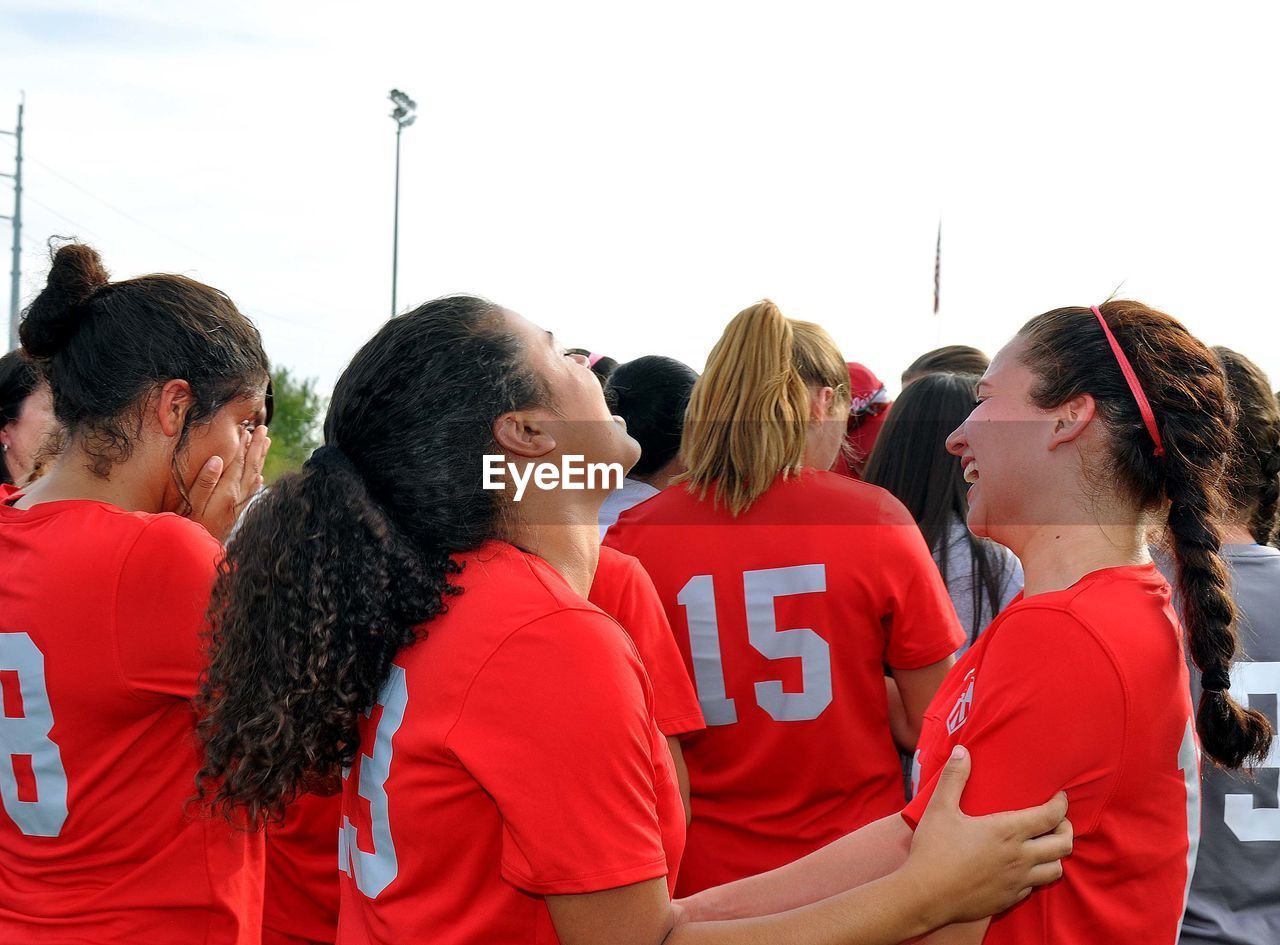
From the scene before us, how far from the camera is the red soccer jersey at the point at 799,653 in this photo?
3.07 metres

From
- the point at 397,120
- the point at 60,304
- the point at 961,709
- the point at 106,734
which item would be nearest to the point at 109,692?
the point at 106,734

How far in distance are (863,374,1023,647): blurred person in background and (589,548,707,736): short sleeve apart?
1.08m

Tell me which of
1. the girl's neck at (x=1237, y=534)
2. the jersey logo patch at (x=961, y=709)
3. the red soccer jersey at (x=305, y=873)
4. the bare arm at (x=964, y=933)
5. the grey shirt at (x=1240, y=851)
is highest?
the girl's neck at (x=1237, y=534)

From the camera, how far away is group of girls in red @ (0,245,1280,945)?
66.7 inches

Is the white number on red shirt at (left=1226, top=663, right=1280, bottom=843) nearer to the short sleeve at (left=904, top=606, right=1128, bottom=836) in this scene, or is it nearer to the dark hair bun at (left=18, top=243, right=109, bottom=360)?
the short sleeve at (left=904, top=606, right=1128, bottom=836)

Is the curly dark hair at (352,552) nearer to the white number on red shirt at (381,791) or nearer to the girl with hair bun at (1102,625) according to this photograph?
the white number on red shirt at (381,791)

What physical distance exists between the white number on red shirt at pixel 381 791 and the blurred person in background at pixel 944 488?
2.09 meters

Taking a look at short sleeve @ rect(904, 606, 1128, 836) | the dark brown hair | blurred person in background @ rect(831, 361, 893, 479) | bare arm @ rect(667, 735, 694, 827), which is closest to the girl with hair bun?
short sleeve @ rect(904, 606, 1128, 836)

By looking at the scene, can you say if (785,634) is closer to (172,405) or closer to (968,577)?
(968,577)

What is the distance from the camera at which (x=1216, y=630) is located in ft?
6.35

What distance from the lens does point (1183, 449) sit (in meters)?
1.97

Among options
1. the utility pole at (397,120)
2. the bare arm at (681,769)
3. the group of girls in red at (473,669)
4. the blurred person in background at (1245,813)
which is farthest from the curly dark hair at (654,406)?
the utility pole at (397,120)

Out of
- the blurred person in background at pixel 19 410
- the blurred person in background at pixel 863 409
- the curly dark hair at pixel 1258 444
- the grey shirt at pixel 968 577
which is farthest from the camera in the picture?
the blurred person in background at pixel 863 409

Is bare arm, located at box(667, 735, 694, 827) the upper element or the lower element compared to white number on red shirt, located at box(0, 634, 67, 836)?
lower
